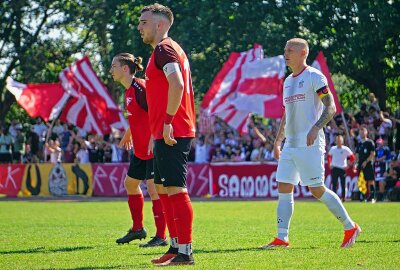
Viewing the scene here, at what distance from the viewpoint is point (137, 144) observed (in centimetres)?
1221

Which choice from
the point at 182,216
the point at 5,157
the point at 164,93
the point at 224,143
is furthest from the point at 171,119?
the point at 5,157

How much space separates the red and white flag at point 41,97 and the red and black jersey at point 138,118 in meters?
21.2

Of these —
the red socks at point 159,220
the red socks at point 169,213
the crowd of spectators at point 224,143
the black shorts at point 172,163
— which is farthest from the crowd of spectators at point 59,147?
the black shorts at point 172,163

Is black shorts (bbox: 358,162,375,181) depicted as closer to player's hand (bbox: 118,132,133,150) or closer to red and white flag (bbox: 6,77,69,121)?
red and white flag (bbox: 6,77,69,121)

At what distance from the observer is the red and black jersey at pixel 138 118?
12.1 meters

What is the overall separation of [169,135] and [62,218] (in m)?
A: 10.1

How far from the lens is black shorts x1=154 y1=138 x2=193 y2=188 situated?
9094 mm

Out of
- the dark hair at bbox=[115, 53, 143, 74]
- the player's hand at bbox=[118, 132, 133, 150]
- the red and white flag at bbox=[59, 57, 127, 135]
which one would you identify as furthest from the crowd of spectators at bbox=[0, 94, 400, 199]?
the dark hair at bbox=[115, 53, 143, 74]

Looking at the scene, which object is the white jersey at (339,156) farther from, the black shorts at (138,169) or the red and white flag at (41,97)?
the black shorts at (138,169)

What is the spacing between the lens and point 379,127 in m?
28.5

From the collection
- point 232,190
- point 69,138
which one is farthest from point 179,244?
point 69,138

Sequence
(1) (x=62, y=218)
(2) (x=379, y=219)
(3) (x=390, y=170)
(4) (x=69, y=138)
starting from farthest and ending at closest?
(4) (x=69, y=138) → (3) (x=390, y=170) → (1) (x=62, y=218) → (2) (x=379, y=219)

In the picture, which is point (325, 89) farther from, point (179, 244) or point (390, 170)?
point (390, 170)

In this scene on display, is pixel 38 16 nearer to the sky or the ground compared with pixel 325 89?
nearer to the sky
